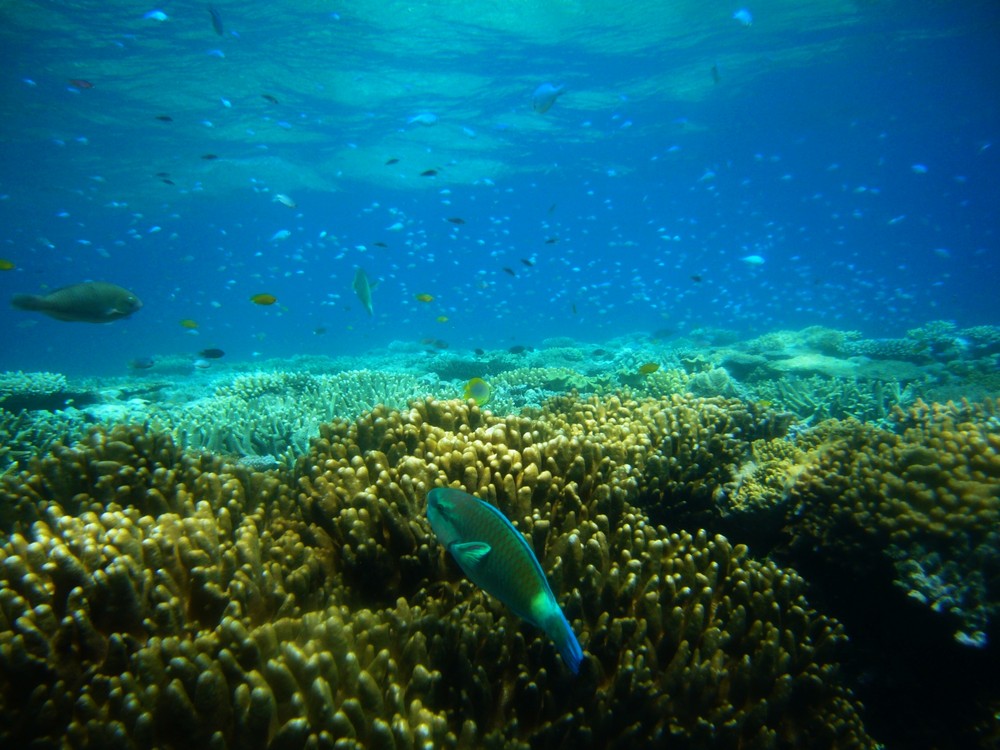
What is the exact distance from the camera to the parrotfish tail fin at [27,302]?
579 cm

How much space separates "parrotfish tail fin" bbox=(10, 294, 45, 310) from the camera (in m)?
5.79

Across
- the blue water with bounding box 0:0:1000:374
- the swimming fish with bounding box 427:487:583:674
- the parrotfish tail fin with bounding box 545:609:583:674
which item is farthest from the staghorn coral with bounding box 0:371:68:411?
the parrotfish tail fin with bounding box 545:609:583:674

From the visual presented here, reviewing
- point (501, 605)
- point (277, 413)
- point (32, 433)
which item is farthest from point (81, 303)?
point (501, 605)

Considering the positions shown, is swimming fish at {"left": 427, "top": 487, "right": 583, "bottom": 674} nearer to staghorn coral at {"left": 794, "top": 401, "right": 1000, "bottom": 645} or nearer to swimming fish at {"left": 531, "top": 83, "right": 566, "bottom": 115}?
staghorn coral at {"left": 794, "top": 401, "right": 1000, "bottom": 645}

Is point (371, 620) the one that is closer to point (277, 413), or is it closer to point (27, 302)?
point (277, 413)

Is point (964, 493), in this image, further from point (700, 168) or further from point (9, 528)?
point (700, 168)

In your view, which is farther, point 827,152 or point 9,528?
point 827,152

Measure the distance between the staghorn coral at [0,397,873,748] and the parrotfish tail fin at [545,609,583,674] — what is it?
76cm

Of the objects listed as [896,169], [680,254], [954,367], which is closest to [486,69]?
[954,367]

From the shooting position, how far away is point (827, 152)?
61469mm

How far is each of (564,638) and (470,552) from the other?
494mm

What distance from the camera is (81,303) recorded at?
5938 mm

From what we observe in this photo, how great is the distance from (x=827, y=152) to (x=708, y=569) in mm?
79660

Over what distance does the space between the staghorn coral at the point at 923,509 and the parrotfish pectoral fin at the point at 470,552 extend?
118 inches
